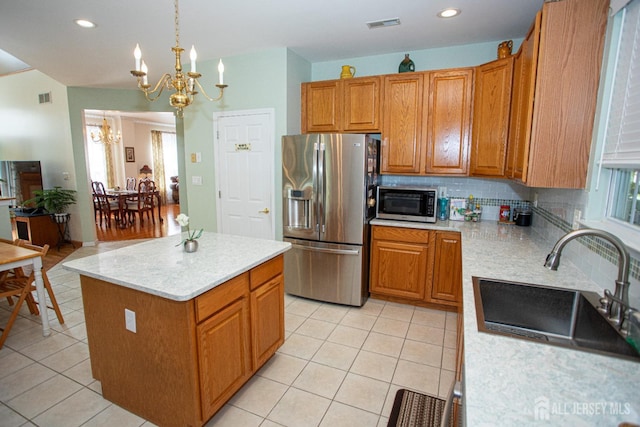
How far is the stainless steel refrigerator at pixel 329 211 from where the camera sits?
10.2ft

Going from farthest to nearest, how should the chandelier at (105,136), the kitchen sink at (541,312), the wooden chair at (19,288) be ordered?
the chandelier at (105,136), the wooden chair at (19,288), the kitchen sink at (541,312)

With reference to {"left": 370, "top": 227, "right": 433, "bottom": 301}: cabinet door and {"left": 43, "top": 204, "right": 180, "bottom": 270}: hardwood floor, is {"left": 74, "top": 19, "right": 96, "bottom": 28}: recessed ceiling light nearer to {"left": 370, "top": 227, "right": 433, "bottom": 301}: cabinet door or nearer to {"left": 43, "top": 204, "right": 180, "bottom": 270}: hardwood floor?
{"left": 370, "top": 227, "right": 433, "bottom": 301}: cabinet door

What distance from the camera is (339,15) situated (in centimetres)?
264

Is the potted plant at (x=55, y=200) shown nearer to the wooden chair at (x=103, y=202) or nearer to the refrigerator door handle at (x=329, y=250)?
the wooden chair at (x=103, y=202)

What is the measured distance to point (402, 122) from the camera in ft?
10.9

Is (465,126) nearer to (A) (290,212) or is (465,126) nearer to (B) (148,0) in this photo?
(A) (290,212)

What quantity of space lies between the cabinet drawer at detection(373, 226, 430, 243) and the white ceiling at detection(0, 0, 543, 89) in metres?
1.85

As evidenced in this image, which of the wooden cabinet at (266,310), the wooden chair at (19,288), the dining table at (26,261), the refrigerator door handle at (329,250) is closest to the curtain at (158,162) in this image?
the wooden chair at (19,288)

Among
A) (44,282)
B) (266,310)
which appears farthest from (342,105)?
(44,282)

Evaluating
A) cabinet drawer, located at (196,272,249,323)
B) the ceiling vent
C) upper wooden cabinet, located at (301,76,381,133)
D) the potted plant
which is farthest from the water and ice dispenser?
A: the potted plant

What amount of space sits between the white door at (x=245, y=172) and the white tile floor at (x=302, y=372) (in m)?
1.21

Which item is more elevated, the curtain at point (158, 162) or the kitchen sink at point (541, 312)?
the curtain at point (158, 162)

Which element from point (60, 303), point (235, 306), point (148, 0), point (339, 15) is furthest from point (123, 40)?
point (235, 306)

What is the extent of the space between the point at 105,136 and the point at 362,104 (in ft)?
22.7
